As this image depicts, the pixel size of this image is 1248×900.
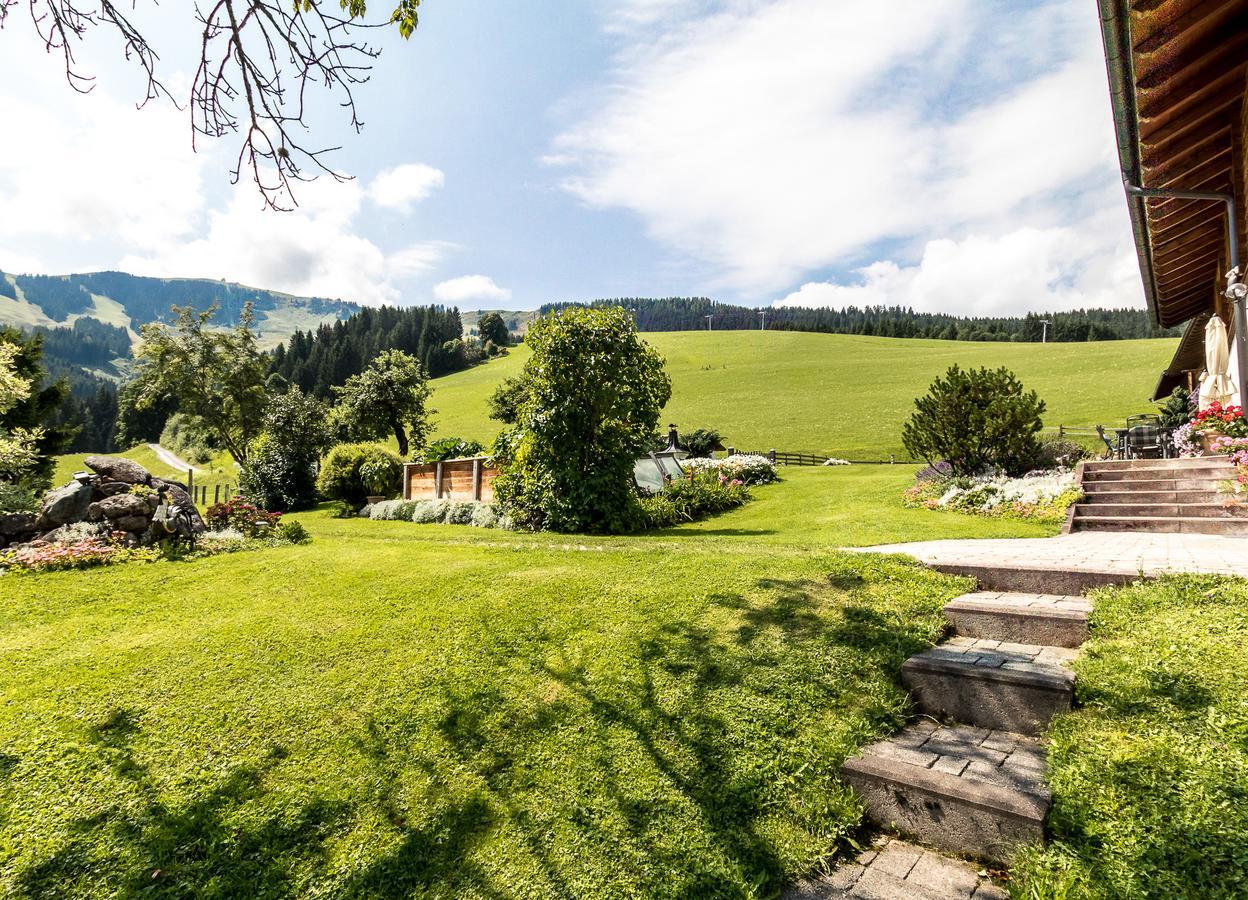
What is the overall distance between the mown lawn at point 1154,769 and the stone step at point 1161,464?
279 inches

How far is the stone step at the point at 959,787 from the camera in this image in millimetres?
2551

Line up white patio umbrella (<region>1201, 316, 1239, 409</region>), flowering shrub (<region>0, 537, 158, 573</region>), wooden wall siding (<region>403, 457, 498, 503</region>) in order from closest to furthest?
flowering shrub (<region>0, 537, 158, 573</region>) < white patio umbrella (<region>1201, 316, 1239, 409</region>) < wooden wall siding (<region>403, 457, 498, 503</region>)

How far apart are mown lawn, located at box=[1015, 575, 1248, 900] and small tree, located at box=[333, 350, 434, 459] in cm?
2878

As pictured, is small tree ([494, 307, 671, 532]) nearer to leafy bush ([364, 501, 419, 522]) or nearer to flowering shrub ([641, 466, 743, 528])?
flowering shrub ([641, 466, 743, 528])

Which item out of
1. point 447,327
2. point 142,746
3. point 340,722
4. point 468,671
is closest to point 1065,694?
point 468,671

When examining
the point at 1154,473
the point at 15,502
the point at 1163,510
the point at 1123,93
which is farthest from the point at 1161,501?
the point at 15,502

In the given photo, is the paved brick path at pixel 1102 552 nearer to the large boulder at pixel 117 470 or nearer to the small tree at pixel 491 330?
the large boulder at pixel 117 470

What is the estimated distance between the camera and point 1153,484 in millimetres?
9180

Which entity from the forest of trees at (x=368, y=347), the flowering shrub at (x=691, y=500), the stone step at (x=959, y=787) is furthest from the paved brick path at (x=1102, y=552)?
the forest of trees at (x=368, y=347)

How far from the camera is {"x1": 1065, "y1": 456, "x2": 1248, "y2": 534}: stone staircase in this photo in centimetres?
798

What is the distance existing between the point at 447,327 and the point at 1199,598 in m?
112

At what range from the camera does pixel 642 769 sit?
10.4 ft

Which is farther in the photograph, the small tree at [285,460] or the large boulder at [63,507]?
the small tree at [285,460]

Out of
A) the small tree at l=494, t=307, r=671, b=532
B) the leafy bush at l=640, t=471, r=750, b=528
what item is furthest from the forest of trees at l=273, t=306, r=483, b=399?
the small tree at l=494, t=307, r=671, b=532
